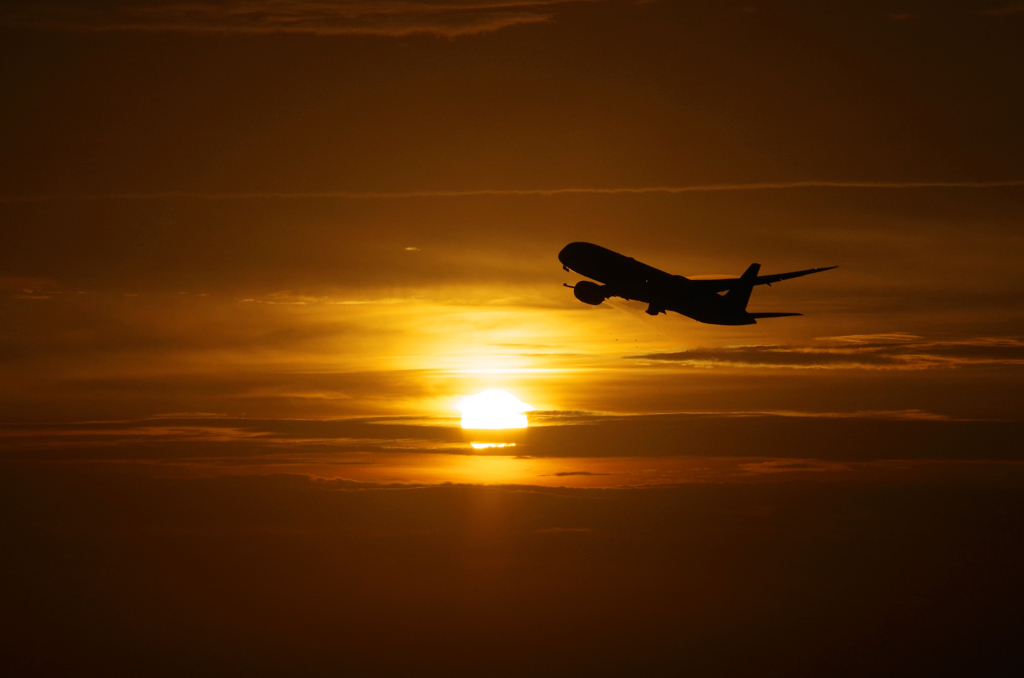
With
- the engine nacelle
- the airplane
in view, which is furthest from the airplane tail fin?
the engine nacelle

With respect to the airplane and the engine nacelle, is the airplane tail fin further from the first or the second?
the engine nacelle

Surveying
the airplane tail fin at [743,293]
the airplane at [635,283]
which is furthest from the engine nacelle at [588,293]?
the airplane tail fin at [743,293]

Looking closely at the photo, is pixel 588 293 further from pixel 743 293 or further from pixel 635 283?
pixel 743 293

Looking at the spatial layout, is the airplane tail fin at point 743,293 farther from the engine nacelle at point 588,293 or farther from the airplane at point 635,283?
the engine nacelle at point 588,293

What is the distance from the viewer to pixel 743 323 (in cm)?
10762

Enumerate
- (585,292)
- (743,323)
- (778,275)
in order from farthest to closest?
(743,323) < (585,292) < (778,275)

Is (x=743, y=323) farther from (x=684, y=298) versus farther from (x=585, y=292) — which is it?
(x=585, y=292)

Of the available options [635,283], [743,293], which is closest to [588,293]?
[635,283]

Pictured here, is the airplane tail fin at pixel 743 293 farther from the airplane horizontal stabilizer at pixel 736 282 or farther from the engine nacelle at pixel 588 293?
the engine nacelle at pixel 588 293

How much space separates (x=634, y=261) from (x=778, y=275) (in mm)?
17460

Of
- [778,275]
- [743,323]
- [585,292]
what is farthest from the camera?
[743,323]

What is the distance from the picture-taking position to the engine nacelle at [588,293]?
9681cm

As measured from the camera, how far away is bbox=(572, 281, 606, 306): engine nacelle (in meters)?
96.8

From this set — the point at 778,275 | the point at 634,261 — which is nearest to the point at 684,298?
the point at 634,261
